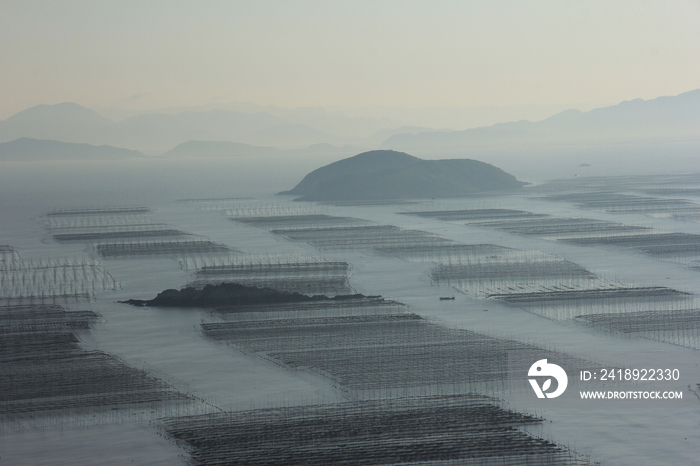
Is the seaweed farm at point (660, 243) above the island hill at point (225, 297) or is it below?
above

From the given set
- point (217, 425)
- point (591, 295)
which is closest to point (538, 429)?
point (217, 425)

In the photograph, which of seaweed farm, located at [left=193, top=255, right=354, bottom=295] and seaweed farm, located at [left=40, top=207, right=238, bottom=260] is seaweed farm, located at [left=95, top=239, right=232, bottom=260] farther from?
seaweed farm, located at [left=193, top=255, right=354, bottom=295]

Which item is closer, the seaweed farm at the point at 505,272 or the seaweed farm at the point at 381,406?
→ the seaweed farm at the point at 381,406

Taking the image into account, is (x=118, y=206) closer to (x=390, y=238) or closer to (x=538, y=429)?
(x=390, y=238)

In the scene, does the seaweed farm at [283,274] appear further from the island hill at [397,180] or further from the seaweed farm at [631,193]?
the island hill at [397,180]

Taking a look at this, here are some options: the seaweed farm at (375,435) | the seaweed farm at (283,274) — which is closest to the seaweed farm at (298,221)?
the seaweed farm at (283,274)

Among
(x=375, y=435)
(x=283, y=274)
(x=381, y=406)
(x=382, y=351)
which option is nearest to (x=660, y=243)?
(x=283, y=274)
